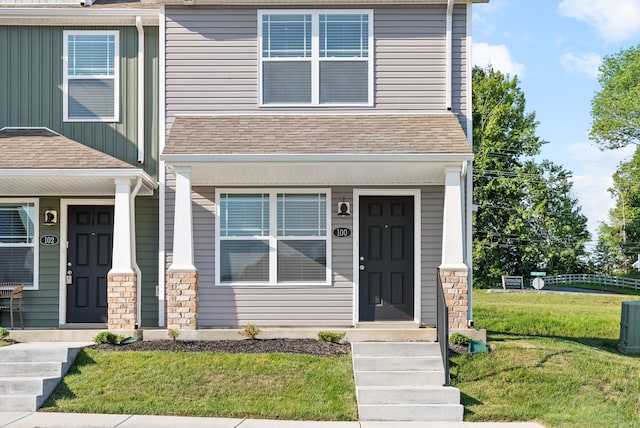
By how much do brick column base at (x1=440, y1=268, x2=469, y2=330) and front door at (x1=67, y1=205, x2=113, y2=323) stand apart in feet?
19.1

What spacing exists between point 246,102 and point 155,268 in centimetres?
321

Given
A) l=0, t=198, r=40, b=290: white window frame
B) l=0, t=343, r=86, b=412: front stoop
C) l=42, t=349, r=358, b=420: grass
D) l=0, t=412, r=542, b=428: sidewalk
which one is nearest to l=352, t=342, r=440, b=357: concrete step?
l=42, t=349, r=358, b=420: grass

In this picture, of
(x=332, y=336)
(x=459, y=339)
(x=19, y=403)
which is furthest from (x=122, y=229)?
(x=459, y=339)

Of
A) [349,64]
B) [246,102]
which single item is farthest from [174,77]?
[349,64]

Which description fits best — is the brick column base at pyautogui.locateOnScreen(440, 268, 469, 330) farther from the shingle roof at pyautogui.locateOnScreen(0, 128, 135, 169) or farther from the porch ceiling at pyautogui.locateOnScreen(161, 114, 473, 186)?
the shingle roof at pyautogui.locateOnScreen(0, 128, 135, 169)

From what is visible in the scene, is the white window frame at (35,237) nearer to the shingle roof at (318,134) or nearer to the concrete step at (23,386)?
the shingle roof at (318,134)

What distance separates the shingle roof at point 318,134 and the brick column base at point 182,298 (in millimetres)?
1846

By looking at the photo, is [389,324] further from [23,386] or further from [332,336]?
[23,386]

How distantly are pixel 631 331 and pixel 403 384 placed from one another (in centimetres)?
547

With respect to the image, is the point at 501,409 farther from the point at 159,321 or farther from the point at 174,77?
the point at 174,77

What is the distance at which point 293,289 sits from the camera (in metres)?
11.3

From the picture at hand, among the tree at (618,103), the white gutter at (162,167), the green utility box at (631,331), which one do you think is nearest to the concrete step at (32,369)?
the white gutter at (162,167)

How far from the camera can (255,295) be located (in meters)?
11.3

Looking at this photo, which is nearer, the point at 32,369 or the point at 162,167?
the point at 32,369
